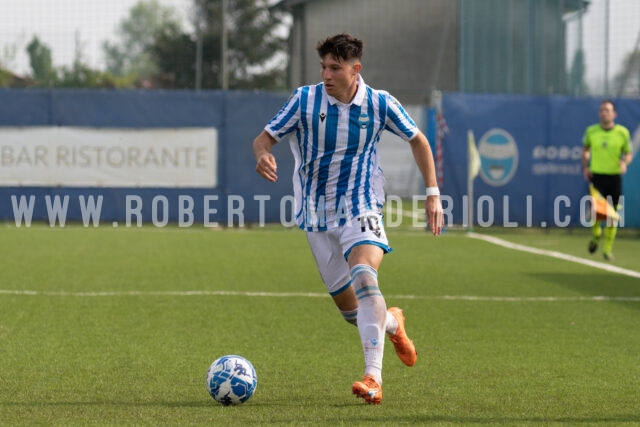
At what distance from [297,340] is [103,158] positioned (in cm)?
1348

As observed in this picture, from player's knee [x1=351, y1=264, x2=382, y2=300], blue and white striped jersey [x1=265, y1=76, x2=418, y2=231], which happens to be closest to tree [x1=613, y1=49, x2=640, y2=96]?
blue and white striped jersey [x1=265, y1=76, x2=418, y2=231]

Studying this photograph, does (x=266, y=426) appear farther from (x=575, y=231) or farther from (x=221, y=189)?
(x=575, y=231)

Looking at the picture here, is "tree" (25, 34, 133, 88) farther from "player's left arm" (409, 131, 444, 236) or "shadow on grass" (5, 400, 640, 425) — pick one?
"shadow on grass" (5, 400, 640, 425)

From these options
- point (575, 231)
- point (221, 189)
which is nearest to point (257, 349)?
point (221, 189)

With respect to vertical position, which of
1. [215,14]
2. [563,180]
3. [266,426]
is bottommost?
[266,426]

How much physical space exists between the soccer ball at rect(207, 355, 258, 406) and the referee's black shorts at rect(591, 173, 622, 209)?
11475mm

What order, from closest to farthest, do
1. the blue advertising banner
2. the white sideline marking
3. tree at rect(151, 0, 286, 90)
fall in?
the white sideline marking → the blue advertising banner → tree at rect(151, 0, 286, 90)

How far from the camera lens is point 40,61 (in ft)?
80.9

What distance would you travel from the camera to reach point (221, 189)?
68.6 ft

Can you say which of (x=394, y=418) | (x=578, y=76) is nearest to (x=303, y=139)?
(x=394, y=418)

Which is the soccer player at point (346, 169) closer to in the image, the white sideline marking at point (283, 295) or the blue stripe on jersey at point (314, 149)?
the blue stripe on jersey at point (314, 149)

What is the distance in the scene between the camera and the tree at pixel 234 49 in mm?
27078

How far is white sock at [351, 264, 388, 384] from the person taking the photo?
6008 millimetres

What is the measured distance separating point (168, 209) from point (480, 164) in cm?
591
